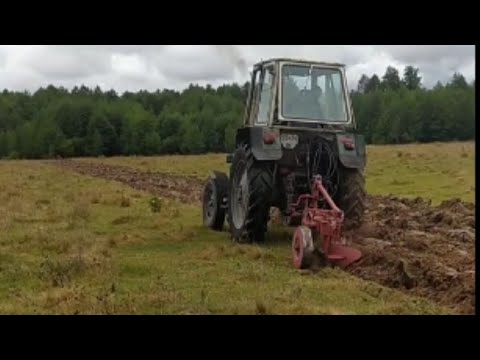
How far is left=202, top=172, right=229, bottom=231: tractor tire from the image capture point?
569 inches

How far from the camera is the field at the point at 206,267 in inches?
315

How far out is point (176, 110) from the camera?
364ft

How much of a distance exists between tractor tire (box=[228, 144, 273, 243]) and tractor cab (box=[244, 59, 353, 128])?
0.73m

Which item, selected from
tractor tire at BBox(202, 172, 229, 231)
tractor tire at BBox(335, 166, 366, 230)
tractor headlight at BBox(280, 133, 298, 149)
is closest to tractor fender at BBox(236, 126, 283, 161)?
tractor headlight at BBox(280, 133, 298, 149)

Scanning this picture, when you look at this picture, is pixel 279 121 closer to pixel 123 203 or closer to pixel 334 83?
pixel 334 83

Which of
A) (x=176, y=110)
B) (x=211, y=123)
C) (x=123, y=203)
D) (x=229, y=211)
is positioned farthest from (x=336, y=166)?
(x=176, y=110)

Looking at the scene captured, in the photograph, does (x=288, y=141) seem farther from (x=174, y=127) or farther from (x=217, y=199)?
(x=174, y=127)

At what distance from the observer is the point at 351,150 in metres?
12.1

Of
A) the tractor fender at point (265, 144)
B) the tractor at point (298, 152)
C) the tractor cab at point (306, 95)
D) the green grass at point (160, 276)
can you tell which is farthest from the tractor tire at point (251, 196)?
the tractor cab at point (306, 95)

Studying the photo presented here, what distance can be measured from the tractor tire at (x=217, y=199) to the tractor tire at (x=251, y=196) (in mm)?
1466

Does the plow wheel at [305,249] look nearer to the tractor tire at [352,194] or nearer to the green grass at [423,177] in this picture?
the tractor tire at [352,194]

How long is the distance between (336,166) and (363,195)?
0.65 m

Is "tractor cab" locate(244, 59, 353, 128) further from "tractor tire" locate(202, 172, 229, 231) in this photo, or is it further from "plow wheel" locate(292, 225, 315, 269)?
"plow wheel" locate(292, 225, 315, 269)

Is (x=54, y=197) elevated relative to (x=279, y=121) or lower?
lower
